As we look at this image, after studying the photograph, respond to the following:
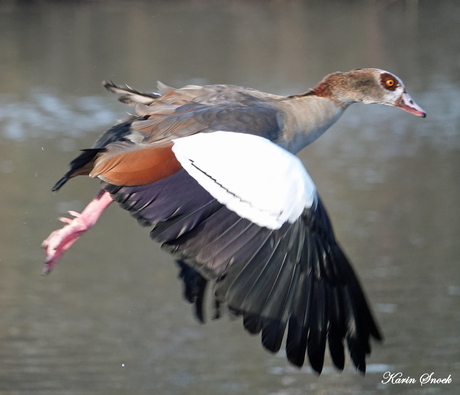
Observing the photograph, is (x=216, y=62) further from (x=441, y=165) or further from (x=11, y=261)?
(x=11, y=261)

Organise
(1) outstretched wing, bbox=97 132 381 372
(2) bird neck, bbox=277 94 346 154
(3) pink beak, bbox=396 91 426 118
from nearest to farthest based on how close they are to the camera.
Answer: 1. (1) outstretched wing, bbox=97 132 381 372
2. (2) bird neck, bbox=277 94 346 154
3. (3) pink beak, bbox=396 91 426 118

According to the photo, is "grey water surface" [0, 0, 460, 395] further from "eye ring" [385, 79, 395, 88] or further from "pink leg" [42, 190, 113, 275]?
"eye ring" [385, 79, 395, 88]

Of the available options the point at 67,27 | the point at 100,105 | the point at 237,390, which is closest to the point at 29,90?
the point at 100,105

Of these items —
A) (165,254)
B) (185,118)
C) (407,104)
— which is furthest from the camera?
(165,254)

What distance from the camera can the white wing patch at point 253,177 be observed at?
13.8 feet

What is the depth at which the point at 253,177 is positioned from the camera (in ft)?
14.0

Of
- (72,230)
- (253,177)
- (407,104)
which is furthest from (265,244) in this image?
(407,104)

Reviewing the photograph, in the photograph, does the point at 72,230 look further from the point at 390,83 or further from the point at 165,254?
the point at 165,254

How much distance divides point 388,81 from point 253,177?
1.90m

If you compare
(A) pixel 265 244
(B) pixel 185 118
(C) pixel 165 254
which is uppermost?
(B) pixel 185 118

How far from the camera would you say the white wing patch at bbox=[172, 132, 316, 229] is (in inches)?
165

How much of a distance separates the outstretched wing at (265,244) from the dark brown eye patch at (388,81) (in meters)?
1.68

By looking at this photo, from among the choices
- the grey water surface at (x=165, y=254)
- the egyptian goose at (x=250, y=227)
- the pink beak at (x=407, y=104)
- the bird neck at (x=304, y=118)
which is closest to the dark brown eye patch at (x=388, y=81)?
the pink beak at (x=407, y=104)

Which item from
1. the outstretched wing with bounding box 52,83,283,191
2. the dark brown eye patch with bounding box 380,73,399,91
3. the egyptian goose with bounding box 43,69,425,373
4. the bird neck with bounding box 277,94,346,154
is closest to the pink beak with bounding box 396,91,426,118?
the dark brown eye patch with bounding box 380,73,399,91
